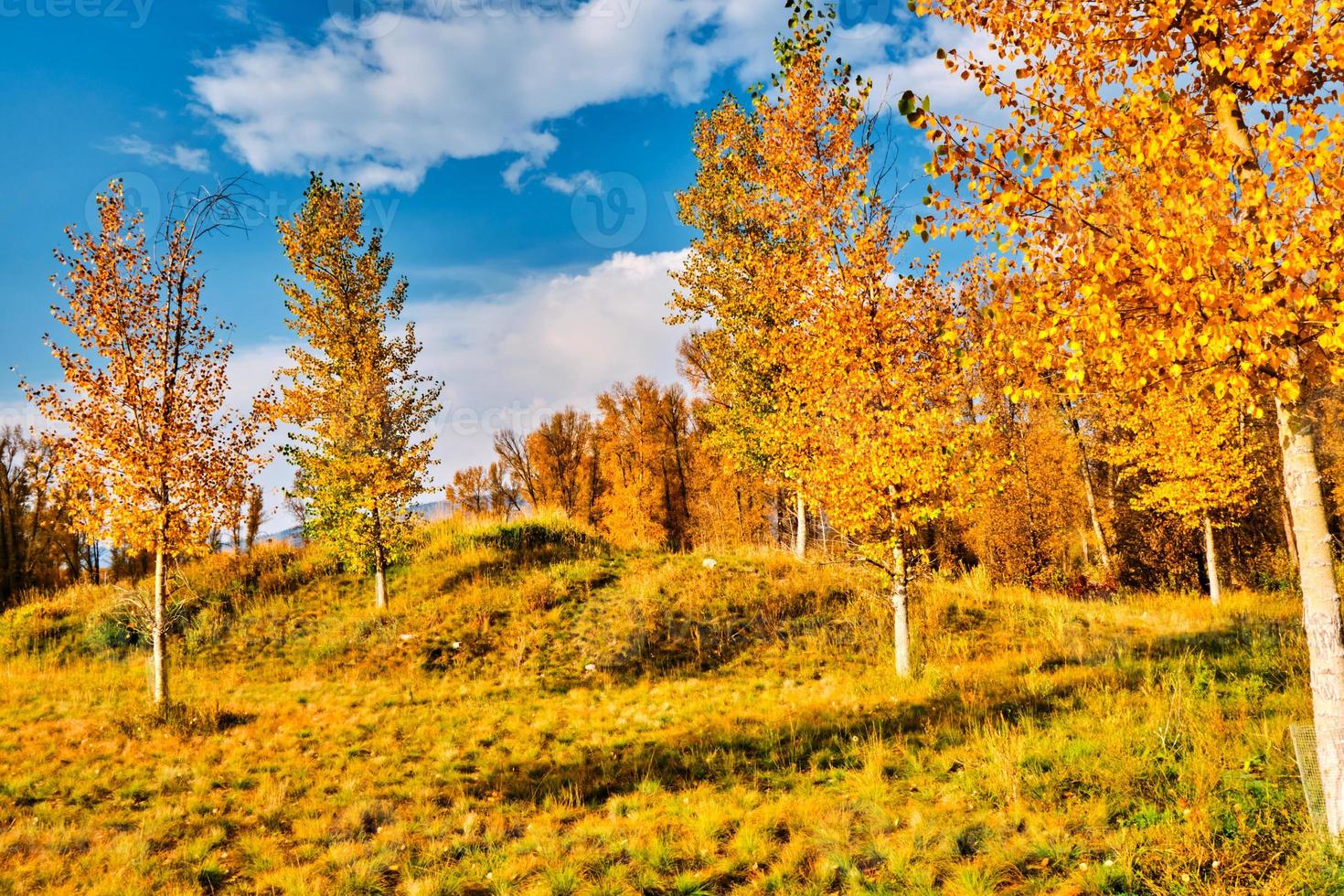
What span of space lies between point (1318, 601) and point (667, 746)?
7837 mm

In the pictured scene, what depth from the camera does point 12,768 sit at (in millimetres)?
9516

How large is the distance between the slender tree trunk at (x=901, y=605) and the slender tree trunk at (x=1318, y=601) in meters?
6.38

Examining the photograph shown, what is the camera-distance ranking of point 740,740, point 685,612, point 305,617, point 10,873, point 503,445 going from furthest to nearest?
1. point 503,445
2. point 305,617
3. point 685,612
4. point 740,740
5. point 10,873

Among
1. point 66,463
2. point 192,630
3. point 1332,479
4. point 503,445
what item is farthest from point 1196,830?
point 503,445

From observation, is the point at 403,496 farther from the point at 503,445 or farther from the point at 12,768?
the point at 503,445

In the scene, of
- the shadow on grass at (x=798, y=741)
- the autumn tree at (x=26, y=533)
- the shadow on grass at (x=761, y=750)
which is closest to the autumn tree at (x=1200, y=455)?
the shadow on grass at (x=798, y=741)

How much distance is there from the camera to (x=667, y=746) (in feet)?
31.5

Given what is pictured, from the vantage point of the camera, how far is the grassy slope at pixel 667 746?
557cm

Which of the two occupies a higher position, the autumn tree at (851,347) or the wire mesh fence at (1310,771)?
the autumn tree at (851,347)

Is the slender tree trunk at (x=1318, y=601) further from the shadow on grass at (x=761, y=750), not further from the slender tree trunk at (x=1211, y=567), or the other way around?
the slender tree trunk at (x=1211, y=567)

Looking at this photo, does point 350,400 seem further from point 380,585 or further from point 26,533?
point 26,533

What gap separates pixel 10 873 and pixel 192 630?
41.4 ft

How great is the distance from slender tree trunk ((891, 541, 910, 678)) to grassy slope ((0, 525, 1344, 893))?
1.26ft

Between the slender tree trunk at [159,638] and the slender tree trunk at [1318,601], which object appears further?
the slender tree trunk at [159,638]
